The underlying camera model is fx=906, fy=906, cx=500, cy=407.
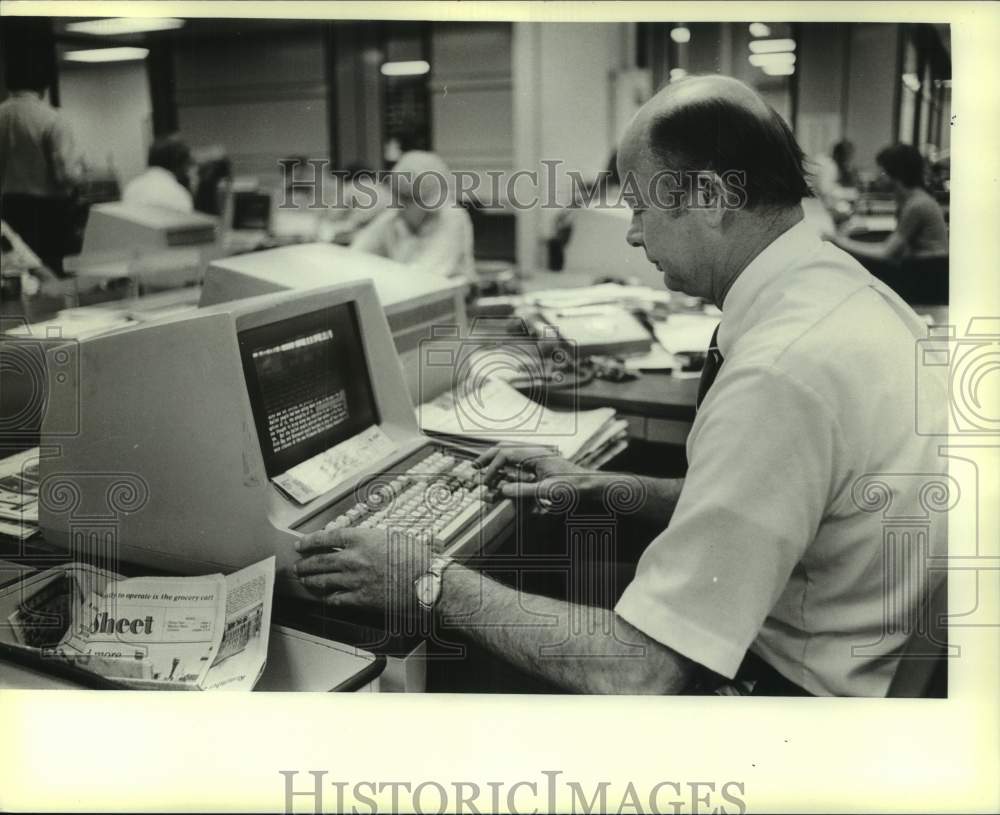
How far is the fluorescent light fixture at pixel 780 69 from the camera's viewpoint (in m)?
1.58

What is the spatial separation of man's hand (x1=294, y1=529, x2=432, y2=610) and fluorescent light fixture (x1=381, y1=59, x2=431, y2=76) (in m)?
1.67

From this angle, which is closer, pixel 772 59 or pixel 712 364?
pixel 712 364

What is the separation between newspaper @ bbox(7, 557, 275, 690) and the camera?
4.05 ft

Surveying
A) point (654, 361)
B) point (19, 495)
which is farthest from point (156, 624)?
point (654, 361)

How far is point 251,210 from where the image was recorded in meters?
4.86

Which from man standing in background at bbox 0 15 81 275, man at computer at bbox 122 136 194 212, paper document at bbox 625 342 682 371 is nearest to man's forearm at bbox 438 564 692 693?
man standing in background at bbox 0 15 81 275

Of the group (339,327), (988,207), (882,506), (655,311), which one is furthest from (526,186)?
(655,311)

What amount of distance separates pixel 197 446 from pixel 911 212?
1334 millimetres

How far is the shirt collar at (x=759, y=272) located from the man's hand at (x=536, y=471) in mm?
445

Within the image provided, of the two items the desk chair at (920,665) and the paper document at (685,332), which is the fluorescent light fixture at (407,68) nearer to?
the paper document at (685,332)

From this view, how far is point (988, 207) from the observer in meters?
1.42

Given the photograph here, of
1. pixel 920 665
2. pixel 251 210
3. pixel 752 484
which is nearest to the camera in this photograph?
pixel 920 665

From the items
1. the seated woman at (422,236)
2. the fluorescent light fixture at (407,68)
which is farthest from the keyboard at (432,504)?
the seated woman at (422,236)

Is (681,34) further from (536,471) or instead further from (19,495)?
(19,495)
